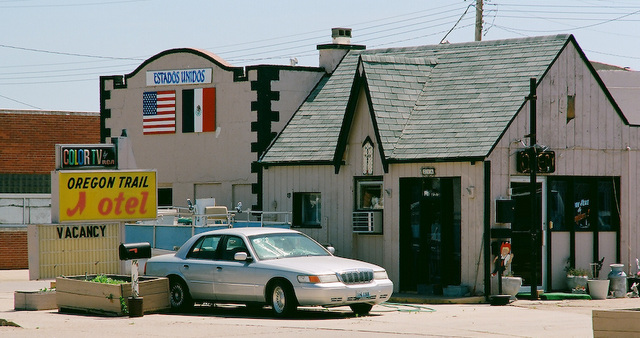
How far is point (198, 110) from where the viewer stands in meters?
28.3

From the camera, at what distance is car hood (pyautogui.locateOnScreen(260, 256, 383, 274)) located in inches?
659

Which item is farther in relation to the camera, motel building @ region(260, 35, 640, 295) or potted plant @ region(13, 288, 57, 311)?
motel building @ region(260, 35, 640, 295)

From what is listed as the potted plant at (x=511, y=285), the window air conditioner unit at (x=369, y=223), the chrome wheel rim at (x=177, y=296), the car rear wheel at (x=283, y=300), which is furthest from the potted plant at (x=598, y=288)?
the chrome wheel rim at (x=177, y=296)

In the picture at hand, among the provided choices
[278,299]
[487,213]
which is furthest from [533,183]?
[278,299]

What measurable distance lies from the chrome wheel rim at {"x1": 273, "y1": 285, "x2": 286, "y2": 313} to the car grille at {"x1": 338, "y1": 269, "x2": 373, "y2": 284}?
109cm

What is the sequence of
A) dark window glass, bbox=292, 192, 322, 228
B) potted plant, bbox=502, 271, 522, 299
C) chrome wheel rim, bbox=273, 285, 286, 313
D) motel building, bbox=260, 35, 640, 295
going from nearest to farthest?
chrome wheel rim, bbox=273, 285, 286, 313 → potted plant, bbox=502, 271, 522, 299 → motel building, bbox=260, 35, 640, 295 → dark window glass, bbox=292, 192, 322, 228

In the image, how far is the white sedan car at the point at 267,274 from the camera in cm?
1661

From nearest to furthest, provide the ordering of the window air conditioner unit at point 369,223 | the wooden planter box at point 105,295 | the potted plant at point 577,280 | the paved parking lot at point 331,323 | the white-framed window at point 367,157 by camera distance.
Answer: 1. the paved parking lot at point 331,323
2. the wooden planter box at point 105,295
3. the potted plant at point 577,280
4. the window air conditioner unit at point 369,223
5. the white-framed window at point 367,157

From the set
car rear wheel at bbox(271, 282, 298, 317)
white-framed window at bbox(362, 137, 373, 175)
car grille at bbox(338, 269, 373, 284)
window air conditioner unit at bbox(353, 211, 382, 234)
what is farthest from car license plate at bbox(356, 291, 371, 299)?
white-framed window at bbox(362, 137, 373, 175)

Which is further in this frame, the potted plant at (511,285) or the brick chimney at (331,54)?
the brick chimney at (331,54)

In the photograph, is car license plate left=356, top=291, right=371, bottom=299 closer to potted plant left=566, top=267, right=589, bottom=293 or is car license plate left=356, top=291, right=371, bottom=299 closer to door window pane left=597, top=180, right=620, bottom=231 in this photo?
potted plant left=566, top=267, right=589, bottom=293

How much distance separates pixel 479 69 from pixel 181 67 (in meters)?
9.08

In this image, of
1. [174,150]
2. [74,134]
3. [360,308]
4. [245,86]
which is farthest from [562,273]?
[74,134]

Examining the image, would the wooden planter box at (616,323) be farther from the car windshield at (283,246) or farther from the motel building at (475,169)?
the motel building at (475,169)
